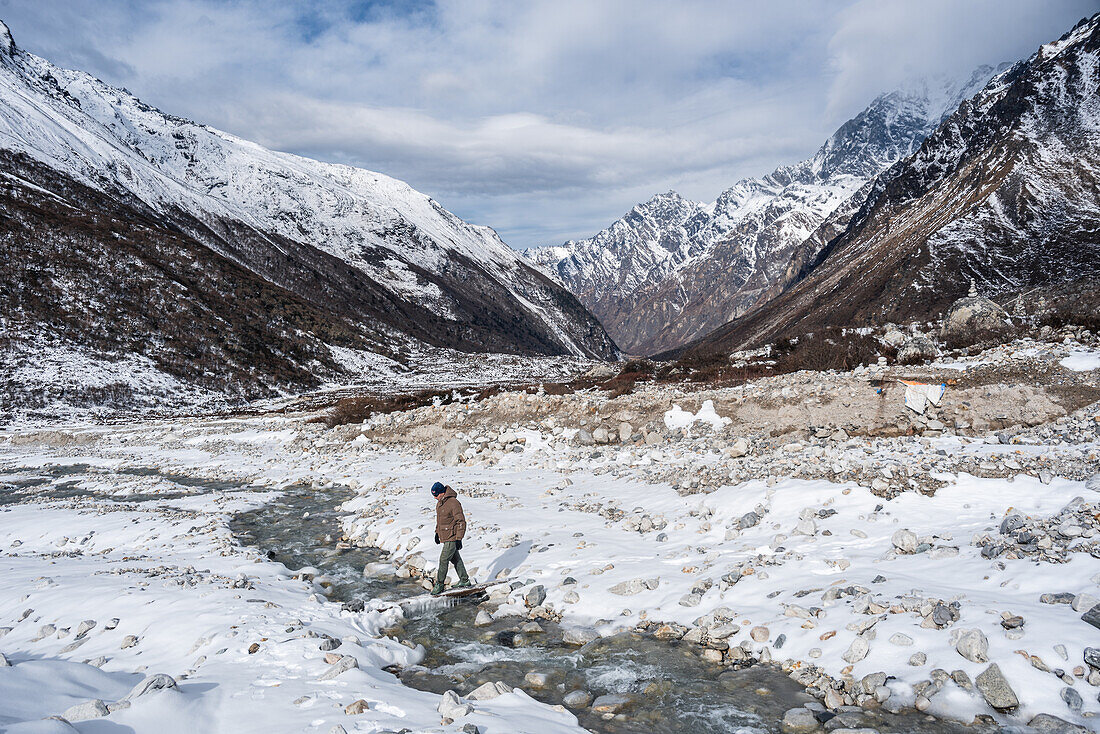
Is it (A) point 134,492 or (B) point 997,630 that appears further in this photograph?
(A) point 134,492

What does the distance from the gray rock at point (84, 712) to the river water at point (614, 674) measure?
3364 millimetres

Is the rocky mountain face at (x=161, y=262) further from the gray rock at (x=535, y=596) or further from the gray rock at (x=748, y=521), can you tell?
the gray rock at (x=748, y=521)

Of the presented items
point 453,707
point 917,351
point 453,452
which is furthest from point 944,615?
point 917,351

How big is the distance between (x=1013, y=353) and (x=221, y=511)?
26.2 m

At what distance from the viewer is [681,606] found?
330 inches

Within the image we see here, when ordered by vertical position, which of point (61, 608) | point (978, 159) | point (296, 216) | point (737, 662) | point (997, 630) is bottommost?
point (737, 662)

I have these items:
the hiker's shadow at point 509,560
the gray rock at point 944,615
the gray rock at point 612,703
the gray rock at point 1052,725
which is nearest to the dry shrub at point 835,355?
the hiker's shadow at point 509,560

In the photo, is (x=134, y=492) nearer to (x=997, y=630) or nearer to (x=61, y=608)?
(x=61, y=608)

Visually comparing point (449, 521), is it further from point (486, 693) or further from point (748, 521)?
point (748, 521)

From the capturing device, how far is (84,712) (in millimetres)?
4574

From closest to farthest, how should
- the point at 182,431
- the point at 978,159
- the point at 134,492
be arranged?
the point at 134,492 → the point at 182,431 → the point at 978,159

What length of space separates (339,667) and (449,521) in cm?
402

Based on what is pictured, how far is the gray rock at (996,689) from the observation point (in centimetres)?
529

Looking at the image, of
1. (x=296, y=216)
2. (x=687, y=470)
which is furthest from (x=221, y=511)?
(x=296, y=216)
